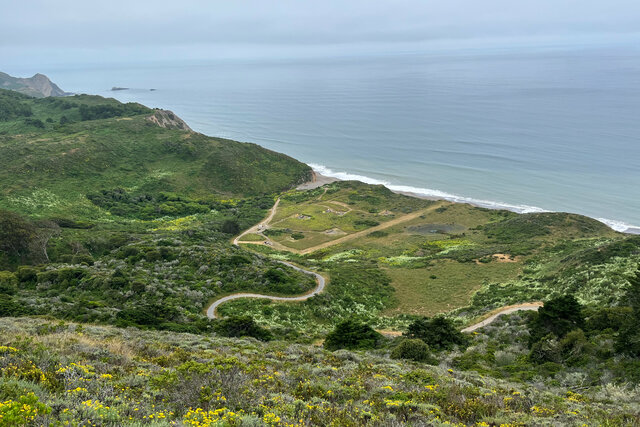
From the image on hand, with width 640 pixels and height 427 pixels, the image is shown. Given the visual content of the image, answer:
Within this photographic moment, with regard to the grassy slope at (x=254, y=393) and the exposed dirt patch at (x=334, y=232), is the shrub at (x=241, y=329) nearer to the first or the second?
the grassy slope at (x=254, y=393)

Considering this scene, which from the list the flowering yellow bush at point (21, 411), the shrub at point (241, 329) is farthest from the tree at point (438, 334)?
the flowering yellow bush at point (21, 411)

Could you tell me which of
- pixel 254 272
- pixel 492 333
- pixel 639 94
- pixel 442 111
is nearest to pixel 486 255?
pixel 492 333

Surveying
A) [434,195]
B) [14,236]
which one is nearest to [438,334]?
[14,236]

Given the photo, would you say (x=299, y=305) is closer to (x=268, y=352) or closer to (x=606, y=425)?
(x=268, y=352)

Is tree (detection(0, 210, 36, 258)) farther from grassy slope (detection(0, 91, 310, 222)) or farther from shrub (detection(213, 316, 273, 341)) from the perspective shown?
shrub (detection(213, 316, 273, 341))

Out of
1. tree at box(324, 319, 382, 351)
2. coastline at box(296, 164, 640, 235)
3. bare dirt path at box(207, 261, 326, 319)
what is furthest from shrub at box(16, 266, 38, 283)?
coastline at box(296, 164, 640, 235)

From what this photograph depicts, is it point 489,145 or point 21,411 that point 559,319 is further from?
point 489,145
